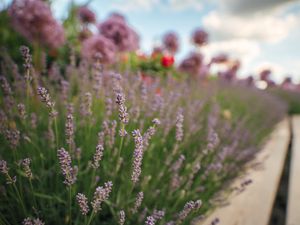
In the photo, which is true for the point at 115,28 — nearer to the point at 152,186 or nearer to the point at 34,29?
the point at 34,29

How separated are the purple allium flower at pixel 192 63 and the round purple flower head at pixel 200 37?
0.71ft

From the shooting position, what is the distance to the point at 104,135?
1283 mm

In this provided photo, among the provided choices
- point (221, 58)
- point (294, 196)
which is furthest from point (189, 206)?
point (221, 58)

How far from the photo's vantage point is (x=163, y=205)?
143cm

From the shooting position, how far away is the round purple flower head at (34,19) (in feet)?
6.24

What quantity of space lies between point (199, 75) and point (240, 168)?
2.02 m

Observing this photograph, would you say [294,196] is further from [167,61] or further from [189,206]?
[167,61]

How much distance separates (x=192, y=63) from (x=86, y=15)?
53.7 inches

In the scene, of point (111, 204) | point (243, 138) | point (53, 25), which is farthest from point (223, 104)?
point (111, 204)

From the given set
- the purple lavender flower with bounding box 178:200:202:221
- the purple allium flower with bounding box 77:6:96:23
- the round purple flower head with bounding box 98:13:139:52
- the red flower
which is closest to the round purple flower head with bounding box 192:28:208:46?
the red flower

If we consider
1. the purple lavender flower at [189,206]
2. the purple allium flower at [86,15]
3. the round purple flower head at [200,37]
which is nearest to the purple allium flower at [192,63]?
the round purple flower head at [200,37]

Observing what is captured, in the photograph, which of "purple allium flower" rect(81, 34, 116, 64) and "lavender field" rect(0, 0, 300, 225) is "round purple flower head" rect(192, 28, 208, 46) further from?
"purple allium flower" rect(81, 34, 116, 64)

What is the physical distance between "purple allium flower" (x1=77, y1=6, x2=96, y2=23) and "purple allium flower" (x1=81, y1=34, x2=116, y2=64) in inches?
34.7

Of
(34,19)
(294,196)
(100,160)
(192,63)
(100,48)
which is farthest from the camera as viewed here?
(192,63)
